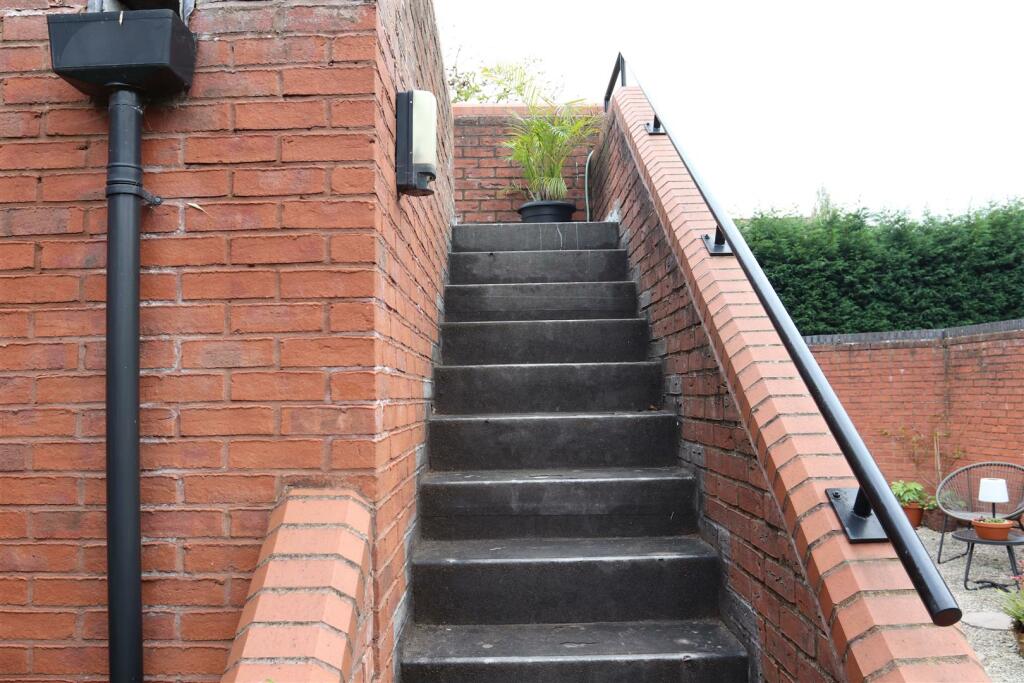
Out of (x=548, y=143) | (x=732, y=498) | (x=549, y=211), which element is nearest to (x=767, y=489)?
(x=732, y=498)

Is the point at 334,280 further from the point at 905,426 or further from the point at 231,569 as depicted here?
the point at 905,426

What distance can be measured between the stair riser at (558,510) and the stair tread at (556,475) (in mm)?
25

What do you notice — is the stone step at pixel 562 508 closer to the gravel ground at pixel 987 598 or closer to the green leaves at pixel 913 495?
the gravel ground at pixel 987 598

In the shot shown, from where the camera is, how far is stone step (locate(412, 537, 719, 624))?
7.41 ft

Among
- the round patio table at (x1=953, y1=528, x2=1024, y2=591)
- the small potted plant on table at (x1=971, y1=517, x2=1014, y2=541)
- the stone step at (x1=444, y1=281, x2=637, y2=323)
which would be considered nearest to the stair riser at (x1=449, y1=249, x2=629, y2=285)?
the stone step at (x1=444, y1=281, x2=637, y2=323)

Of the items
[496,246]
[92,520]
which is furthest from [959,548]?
[92,520]

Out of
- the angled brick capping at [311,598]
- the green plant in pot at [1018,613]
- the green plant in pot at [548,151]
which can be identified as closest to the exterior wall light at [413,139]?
the angled brick capping at [311,598]

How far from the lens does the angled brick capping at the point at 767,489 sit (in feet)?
4.32

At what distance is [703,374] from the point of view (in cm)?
245

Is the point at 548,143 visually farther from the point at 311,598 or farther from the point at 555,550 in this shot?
the point at 311,598

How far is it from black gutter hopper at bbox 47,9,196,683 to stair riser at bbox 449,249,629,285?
250 centimetres

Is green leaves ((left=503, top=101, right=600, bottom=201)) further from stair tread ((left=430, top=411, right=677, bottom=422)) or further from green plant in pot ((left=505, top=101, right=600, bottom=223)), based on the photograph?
stair tread ((left=430, top=411, right=677, bottom=422))

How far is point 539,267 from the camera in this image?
4004mm

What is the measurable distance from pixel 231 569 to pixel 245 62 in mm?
1286
